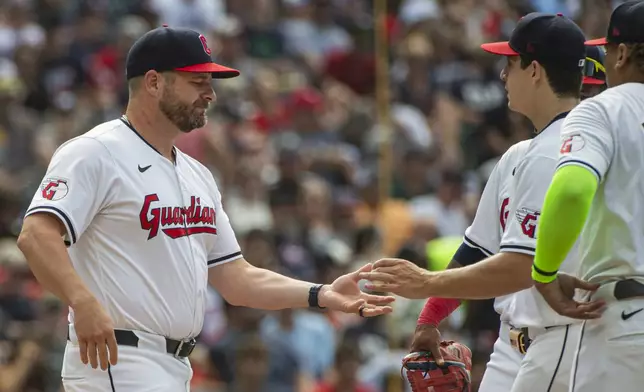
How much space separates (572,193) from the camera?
14.5ft

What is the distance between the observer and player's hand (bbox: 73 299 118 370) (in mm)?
4930

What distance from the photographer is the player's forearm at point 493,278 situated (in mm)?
5137

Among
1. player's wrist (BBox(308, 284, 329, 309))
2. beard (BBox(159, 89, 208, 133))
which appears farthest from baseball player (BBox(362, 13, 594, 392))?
beard (BBox(159, 89, 208, 133))

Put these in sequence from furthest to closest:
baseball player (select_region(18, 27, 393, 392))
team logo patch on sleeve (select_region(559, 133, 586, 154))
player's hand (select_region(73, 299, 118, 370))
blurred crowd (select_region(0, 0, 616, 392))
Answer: blurred crowd (select_region(0, 0, 616, 392)) → baseball player (select_region(18, 27, 393, 392)) → player's hand (select_region(73, 299, 118, 370)) → team logo patch on sleeve (select_region(559, 133, 586, 154))

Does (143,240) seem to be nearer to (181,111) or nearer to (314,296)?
(181,111)

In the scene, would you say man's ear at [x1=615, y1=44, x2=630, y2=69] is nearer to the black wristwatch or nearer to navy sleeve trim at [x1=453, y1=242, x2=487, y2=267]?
navy sleeve trim at [x1=453, y1=242, x2=487, y2=267]

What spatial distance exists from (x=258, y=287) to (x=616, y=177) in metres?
2.00

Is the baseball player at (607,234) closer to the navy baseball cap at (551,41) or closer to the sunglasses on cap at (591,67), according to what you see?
the navy baseball cap at (551,41)

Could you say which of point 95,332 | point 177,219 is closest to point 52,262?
point 95,332

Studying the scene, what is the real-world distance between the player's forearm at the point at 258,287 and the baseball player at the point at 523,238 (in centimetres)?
51

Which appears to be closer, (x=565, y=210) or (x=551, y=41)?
(x=565, y=210)

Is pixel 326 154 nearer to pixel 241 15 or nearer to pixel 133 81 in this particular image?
pixel 241 15

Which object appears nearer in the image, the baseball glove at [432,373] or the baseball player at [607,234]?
the baseball player at [607,234]

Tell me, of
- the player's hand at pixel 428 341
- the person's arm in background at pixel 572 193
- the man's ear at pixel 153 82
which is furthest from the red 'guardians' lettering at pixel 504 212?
the man's ear at pixel 153 82
